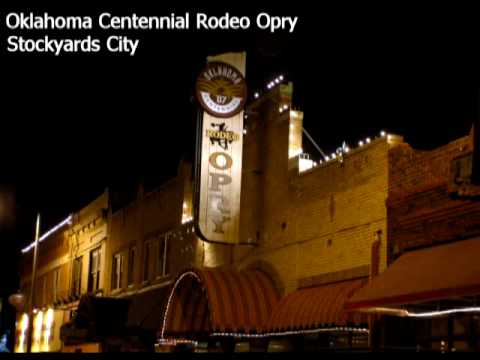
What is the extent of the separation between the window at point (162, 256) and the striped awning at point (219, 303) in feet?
15.1

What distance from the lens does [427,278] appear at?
40.5 feet

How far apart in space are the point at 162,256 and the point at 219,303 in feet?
25.5

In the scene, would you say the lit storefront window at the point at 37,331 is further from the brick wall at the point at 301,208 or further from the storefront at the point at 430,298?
the storefront at the point at 430,298

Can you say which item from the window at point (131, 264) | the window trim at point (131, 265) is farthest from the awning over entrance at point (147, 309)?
the window at point (131, 264)

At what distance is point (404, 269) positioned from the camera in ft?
43.6

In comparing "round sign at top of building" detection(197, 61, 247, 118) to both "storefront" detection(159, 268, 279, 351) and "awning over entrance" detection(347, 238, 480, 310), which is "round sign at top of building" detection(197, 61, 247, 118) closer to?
"storefront" detection(159, 268, 279, 351)

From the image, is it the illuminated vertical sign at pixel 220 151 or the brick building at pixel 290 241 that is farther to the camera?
the illuminated vertical sign at pixel 220 151

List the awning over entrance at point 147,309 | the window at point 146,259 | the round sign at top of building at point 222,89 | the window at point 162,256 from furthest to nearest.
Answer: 1. the window at point 146,259
2. the window at point 162,256
3. the awning over entrance at point 147,309
4. the round sign at top of building at point 222,89

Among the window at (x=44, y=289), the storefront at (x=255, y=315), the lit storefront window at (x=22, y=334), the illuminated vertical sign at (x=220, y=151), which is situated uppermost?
the illuminated vertical sign at (x=220, y=151)

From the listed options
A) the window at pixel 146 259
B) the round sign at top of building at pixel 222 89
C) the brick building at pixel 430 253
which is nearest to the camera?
the brick building at pixel 430 253

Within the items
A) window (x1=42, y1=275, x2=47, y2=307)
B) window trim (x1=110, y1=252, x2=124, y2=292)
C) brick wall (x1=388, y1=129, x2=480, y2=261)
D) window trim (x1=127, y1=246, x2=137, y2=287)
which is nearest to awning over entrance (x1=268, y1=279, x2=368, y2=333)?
brick wall (x1=388, y1=129, x2=480, y2=261)

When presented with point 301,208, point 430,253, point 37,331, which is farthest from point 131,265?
point 430,253

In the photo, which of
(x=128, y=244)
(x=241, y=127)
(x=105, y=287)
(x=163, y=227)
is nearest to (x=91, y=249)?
(x=105, y=287)

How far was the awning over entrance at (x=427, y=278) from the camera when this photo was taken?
37.5 feet
